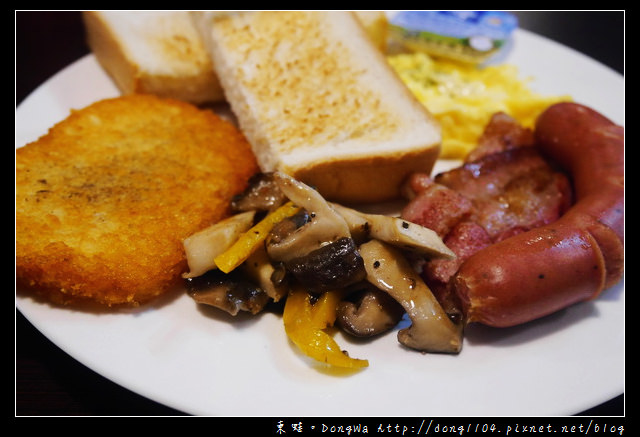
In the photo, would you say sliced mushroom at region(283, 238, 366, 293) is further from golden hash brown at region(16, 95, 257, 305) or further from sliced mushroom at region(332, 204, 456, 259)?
golden hash brown at region(16, 95, 257, 305)

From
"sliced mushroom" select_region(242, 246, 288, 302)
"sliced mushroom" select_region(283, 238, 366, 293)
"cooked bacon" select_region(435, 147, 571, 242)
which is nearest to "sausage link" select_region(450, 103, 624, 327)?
"cooked bacon" select_region(435, 147, 571, 242)

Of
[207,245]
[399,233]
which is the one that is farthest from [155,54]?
[399,233]

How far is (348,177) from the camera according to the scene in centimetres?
239

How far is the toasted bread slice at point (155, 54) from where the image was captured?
284 cm

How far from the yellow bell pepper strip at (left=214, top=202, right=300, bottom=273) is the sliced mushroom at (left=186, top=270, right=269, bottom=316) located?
8 centimetres

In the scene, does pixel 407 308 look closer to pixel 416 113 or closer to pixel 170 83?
pixel 416 113

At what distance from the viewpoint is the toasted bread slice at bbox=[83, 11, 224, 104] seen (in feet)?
9.32

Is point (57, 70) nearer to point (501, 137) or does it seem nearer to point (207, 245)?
point (207, 245)

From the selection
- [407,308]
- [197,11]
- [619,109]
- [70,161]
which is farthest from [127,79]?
[619,109]

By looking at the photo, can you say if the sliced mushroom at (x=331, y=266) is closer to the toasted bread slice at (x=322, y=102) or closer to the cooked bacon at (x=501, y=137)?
the toasted bread slice at (x=322, y=102)

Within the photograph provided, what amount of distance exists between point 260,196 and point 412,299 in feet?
2.41

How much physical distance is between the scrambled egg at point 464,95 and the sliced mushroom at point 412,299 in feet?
3.76

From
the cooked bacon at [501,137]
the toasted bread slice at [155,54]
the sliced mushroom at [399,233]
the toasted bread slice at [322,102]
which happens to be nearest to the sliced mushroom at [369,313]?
the sliced mushroom at [399,233]

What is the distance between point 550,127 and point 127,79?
2.26 meters
